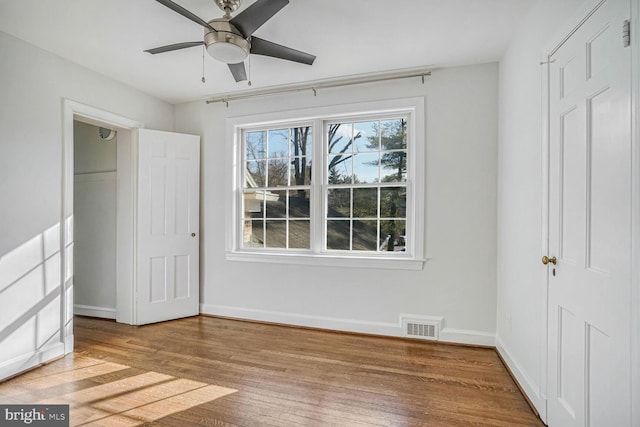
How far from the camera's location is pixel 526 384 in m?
2.13

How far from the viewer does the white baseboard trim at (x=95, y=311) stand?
12.3 feet

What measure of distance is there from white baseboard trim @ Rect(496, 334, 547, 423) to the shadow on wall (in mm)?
3677

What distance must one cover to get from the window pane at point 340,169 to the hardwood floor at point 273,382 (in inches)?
64.5

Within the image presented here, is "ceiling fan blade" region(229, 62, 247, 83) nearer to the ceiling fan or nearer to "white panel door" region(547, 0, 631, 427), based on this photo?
the ceiling fan

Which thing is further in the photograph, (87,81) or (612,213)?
(87,81)

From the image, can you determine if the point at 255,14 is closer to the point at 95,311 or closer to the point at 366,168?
the point at 366,168

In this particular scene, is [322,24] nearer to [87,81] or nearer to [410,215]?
[410,215]

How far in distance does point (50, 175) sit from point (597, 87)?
378cm

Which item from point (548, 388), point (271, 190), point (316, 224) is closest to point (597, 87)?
point (548, 388)

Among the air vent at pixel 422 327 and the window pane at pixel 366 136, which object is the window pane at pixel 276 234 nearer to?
the window pane at pixel 366 136

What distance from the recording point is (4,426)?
73.0 inches

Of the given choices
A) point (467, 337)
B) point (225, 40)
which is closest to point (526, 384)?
point (467, 337)

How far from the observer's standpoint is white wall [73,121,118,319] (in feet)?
12.5

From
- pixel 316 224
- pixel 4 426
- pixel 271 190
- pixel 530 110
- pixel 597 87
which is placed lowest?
pixel 4 426
